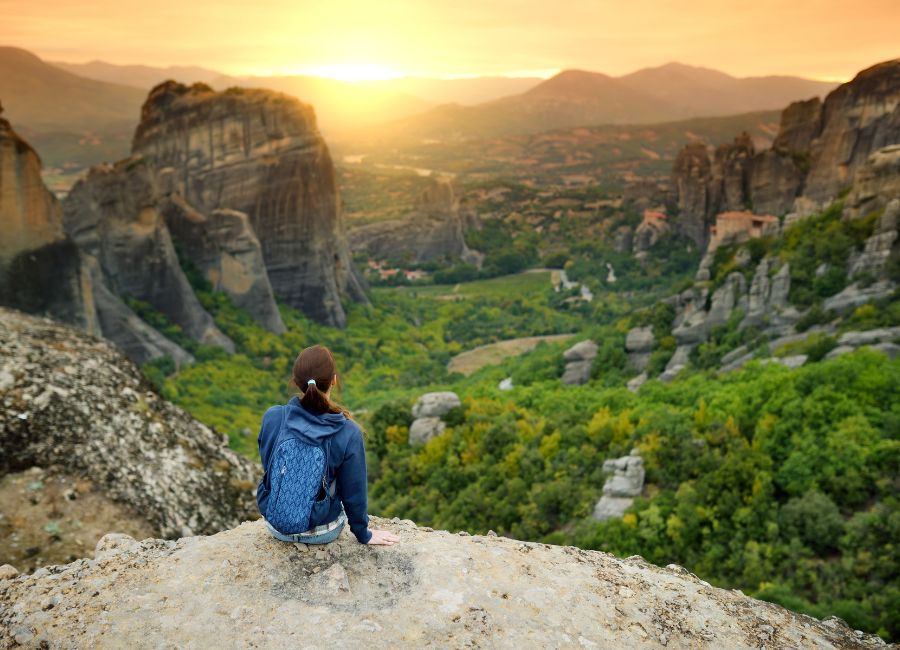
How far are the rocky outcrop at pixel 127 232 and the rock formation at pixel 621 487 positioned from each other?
24049mm

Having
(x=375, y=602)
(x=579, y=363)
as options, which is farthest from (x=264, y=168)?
(x=375, y=602)

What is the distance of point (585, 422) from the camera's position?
730 inches

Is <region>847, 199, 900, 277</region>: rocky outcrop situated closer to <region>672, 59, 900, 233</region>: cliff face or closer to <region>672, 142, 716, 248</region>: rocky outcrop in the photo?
<region>672, 59, 900, 233</region>: cliff face

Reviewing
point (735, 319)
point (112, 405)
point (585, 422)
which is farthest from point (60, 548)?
point (735, 319)

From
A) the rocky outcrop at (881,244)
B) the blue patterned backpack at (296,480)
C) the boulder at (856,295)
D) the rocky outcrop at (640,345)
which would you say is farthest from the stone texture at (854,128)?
the blue patterned backpack at (296,480)

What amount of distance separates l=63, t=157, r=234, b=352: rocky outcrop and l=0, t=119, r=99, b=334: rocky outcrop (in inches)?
259

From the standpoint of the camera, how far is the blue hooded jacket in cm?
519

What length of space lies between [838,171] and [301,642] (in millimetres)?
52063

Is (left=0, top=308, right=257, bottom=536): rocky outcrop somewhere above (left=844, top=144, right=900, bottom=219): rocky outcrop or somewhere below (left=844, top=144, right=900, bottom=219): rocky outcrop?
below

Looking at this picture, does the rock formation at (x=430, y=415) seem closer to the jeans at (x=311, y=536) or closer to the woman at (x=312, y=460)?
the jeans at (x=311, y=536)

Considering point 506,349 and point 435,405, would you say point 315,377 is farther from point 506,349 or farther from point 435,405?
point 506,349

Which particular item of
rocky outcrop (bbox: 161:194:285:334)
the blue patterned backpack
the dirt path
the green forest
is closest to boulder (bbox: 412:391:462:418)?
the green forest

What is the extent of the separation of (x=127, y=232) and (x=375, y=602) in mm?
29756

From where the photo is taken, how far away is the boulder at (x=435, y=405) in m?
21.0
